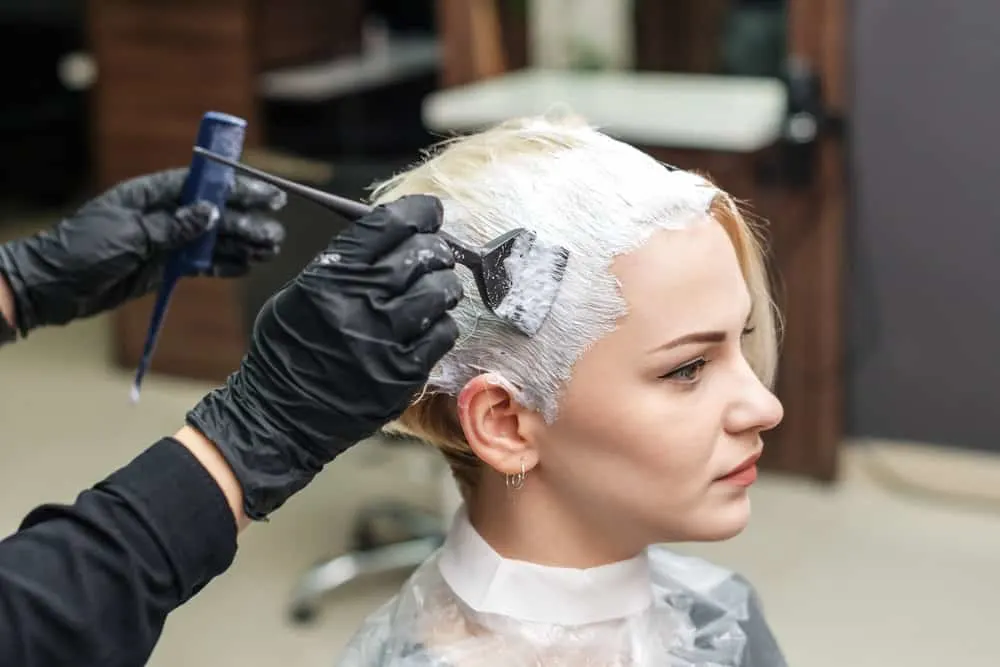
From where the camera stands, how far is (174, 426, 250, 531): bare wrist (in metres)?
0.95

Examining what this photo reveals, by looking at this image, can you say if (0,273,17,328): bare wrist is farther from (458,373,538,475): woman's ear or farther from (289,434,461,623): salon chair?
(289,434,461,623): salon chair

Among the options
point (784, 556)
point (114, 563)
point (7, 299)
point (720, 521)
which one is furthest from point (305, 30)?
point (114, 563)

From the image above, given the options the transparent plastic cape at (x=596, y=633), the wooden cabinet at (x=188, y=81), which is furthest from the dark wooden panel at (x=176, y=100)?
the transparent plastic cape at (x=596, y=633)

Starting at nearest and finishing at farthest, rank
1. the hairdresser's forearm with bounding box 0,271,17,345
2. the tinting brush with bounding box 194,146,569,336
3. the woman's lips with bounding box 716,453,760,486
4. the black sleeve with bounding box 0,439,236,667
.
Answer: the black sleeve with bounding box 0,439,236,667 → the tinting brush with bounding box 194,146,569,336 → the woman's lips with bounding box 716,453,760,486 → the hairdresser's forearm with bounding box 0,271,17,345

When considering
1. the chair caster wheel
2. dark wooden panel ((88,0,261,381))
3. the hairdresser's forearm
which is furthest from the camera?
dark wooden panel ((88,0,261,381))

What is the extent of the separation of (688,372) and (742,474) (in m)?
0.11

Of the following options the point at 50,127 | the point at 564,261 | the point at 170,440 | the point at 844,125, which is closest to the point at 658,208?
the point at 564,261

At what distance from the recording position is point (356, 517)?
284 cm

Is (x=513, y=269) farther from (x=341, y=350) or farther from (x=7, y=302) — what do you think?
(x=7, y=302)

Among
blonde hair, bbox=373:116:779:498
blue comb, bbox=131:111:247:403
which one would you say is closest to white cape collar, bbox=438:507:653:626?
blonde hair, bbox=373:116:779:498

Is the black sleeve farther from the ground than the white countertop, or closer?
closer

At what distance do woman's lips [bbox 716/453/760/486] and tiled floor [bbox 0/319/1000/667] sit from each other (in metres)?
1.23

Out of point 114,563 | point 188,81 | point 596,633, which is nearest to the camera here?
point 114,563

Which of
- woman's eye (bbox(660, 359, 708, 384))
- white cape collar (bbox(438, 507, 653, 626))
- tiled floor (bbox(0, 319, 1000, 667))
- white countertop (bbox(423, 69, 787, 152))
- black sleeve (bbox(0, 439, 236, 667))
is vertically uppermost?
white countertop (bbox(423, 69, 787, 152))
